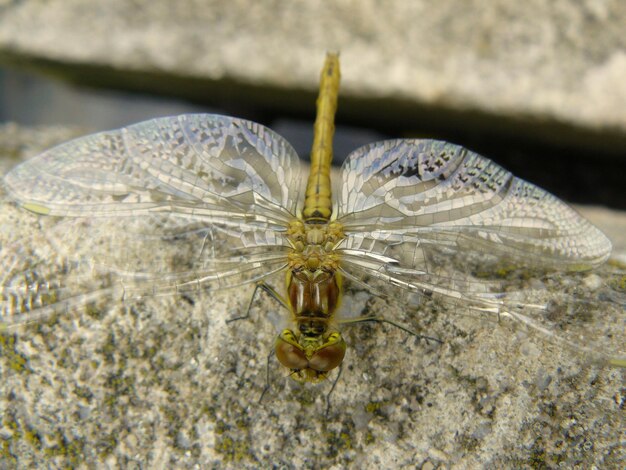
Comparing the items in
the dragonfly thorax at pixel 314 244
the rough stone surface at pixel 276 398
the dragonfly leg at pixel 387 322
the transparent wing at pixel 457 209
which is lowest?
the rough stone surface at pixel 276 398

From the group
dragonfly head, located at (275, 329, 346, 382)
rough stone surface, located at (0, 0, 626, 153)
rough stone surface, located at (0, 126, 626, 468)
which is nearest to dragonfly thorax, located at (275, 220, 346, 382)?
dragonfly head, located at (275, 329, 346, 382)

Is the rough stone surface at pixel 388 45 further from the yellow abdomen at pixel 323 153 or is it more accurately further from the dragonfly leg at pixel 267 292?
the dragonfly leg at pixel 267 292

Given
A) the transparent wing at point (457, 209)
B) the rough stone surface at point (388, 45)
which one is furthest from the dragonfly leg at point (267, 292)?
the rough stone surface at point (388, 45)

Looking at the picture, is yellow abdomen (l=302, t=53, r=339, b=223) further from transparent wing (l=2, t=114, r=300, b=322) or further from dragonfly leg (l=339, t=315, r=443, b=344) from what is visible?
dragonfly leg (l=339, t=315, r=443, b=344)

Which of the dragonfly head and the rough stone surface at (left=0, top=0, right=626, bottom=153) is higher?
the rough stone surface at (left=0, top=0, right=626, bottom=153)

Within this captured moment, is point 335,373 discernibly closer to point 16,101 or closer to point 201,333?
point 201,333

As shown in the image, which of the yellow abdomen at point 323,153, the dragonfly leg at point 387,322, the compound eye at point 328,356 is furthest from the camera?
the yellow abdomen at point 323,153

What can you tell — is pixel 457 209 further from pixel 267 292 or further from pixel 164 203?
pixel 164 203
